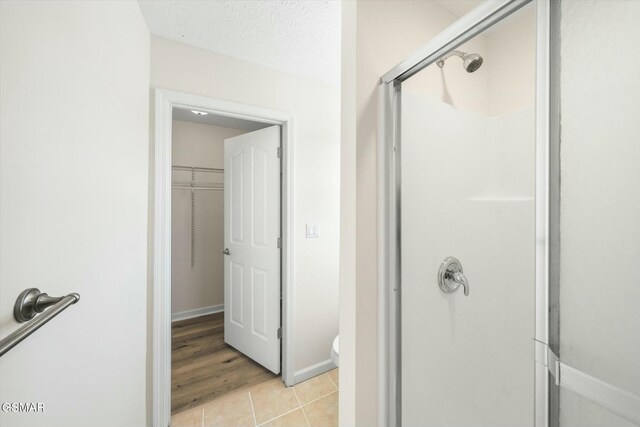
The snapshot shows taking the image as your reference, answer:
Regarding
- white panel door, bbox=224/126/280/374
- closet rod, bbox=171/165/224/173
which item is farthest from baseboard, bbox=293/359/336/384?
closet rod, bbox=171/165/224/173

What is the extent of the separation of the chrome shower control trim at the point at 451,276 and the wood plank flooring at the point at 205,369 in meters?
1.53

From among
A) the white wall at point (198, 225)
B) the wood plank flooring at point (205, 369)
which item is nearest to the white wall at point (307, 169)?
the wood plank flooring at point (205, 369)

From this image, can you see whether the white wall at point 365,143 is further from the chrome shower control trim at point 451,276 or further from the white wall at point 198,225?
the white wall at point 198,225

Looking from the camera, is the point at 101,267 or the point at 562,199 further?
the point at 101,267

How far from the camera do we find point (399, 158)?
1045 mm

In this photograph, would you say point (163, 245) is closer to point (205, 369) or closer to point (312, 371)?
point (205, 369)

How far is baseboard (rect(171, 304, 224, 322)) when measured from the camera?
117 inches

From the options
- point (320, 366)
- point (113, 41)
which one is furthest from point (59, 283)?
point (320, 366)

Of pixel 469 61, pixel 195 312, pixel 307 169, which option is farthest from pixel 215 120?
pixel 469 61

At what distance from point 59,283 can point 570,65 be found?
1.36 meters

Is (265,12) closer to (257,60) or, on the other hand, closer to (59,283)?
(257,60)

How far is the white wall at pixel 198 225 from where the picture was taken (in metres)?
3.01

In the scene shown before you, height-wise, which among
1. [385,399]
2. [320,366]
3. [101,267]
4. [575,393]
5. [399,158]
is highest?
[399,158]

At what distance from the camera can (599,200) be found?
0.57 metres
